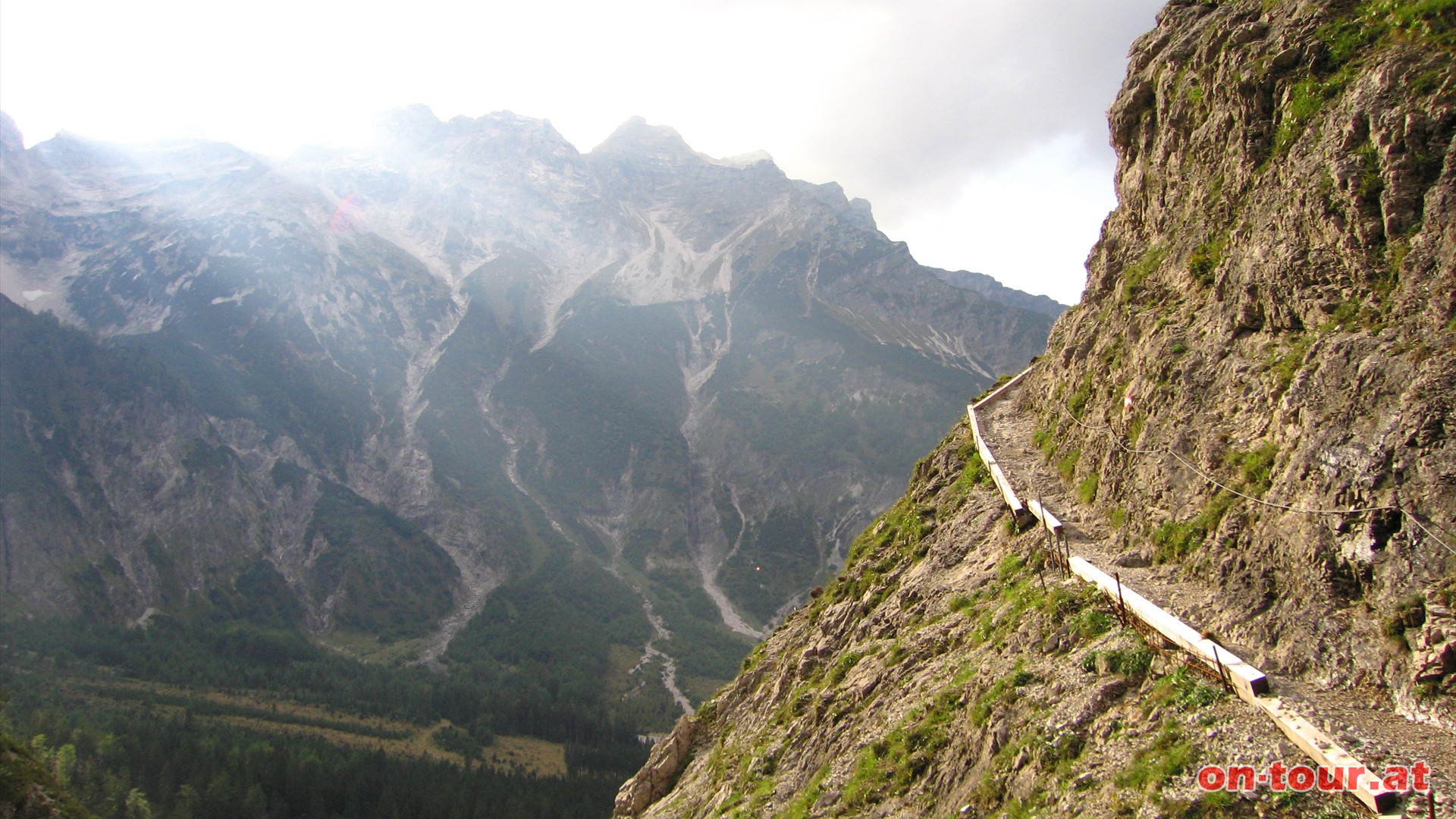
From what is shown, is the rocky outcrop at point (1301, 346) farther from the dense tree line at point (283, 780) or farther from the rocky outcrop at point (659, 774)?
the dense tree line at point (283, 780)

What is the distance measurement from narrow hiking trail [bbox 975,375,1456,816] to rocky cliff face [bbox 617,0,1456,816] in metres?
0.06

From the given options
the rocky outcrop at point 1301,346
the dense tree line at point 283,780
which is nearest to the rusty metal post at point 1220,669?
the rocky outcrop at point 1301,346

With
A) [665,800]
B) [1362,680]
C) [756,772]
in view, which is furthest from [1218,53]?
[665,800]

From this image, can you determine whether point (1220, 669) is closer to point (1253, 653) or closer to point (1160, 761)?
point (1253, 653)

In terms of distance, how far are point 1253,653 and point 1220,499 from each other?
434cm

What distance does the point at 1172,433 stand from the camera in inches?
822

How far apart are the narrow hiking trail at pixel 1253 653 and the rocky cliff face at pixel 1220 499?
0.06 m

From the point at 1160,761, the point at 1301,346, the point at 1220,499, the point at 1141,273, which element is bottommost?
the point at 1160,761

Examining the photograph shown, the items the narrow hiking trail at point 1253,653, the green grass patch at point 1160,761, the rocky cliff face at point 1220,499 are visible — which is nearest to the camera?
the narrow hiking trail at point 1253,653

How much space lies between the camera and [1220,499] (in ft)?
58.6

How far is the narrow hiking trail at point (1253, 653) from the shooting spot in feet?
37.2

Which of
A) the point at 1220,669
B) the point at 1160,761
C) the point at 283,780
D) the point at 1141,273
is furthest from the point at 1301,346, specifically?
the point at 283,780

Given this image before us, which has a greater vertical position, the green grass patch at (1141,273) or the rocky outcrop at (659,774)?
Result: the green grass patch at (1141,273)

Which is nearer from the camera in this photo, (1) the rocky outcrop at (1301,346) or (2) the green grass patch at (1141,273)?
(1) the rocky outcrop at (1301,346)
